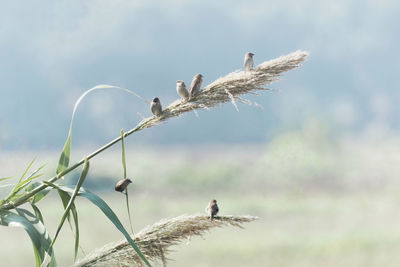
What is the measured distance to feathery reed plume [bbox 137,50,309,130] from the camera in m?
1.38

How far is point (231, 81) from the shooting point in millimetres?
1398

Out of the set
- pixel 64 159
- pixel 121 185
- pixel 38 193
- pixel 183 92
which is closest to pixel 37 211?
pixel 38 193

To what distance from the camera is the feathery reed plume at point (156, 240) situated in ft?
4.60

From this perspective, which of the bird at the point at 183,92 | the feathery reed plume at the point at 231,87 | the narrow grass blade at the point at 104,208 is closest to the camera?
the narrow grass blade at the point at 104,208

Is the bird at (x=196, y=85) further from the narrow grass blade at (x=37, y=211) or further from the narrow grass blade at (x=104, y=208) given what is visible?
the narrow grass blade at (x=37, y=211)

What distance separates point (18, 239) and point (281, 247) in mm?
5893

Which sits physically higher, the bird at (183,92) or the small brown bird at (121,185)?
the bird at (183,92)

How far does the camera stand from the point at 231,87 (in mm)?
1392

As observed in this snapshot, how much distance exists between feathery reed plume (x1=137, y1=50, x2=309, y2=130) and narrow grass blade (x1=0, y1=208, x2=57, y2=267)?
370 mm

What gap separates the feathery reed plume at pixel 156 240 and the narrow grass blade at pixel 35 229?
10 centimetres

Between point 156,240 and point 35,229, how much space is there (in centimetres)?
33

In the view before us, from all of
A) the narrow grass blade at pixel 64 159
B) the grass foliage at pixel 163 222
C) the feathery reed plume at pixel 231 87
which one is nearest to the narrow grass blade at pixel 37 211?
the grass foliage at pixel 163 222

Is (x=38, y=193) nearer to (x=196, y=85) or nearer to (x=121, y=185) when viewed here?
(x=121, y=185)

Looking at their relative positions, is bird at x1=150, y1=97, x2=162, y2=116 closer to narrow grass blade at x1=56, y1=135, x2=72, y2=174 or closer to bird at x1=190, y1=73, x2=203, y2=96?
Result: bird at x1=190, y1=73, x2=203, y2=96
